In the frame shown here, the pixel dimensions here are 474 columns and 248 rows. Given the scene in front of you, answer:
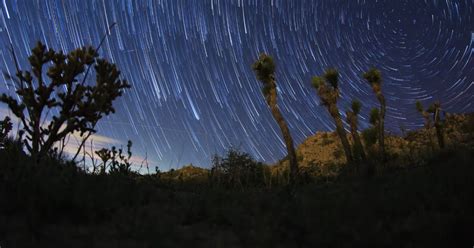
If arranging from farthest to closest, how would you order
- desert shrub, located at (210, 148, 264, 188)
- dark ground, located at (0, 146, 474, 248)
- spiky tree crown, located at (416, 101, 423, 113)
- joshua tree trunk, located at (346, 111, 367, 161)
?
spiky tree crown, located at (416, 101, 423, 113) → joshua tree trunk, located at (346, 111, 367, 161) → desert shrub, located at (210, 148, 264, 188) → dark ground, located at (0, 146, 474, 248)

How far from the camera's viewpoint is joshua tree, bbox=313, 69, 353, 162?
2609cm

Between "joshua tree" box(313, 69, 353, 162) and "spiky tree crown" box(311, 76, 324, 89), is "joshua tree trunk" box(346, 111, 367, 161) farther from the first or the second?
"spiky tree crown" box(311, 76, 324, 89)

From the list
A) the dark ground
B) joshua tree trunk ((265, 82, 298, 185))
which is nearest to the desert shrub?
the dark ground

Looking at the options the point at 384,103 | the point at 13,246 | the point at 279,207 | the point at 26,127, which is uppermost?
the point at 384,103

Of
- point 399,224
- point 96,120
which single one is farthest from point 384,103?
point 399,224

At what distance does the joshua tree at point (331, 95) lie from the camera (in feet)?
85.6

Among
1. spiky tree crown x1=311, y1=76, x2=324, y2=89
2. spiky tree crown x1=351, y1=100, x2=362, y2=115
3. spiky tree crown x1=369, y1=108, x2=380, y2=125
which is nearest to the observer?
spiky tree crown x1=311, y1=76, x2=324, y2=89

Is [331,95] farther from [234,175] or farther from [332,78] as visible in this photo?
[234,175]

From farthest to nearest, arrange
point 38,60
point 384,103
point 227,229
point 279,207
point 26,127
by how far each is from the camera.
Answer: point 384,103 < point 38,60 < point 26,127 < point 279,207 < point 227,229

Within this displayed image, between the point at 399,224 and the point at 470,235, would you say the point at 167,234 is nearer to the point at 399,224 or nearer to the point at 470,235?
the point at 399,224

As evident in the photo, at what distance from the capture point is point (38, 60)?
8914 mm

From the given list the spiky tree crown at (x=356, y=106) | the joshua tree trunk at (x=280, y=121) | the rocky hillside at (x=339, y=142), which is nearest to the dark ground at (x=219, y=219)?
the joshua tree trunk at (x=280, y=121)

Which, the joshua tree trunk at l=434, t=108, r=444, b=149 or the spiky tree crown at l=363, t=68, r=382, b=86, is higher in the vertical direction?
the spiky tree crown at l=363, t=68, r=382, b=86

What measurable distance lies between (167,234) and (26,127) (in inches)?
250
